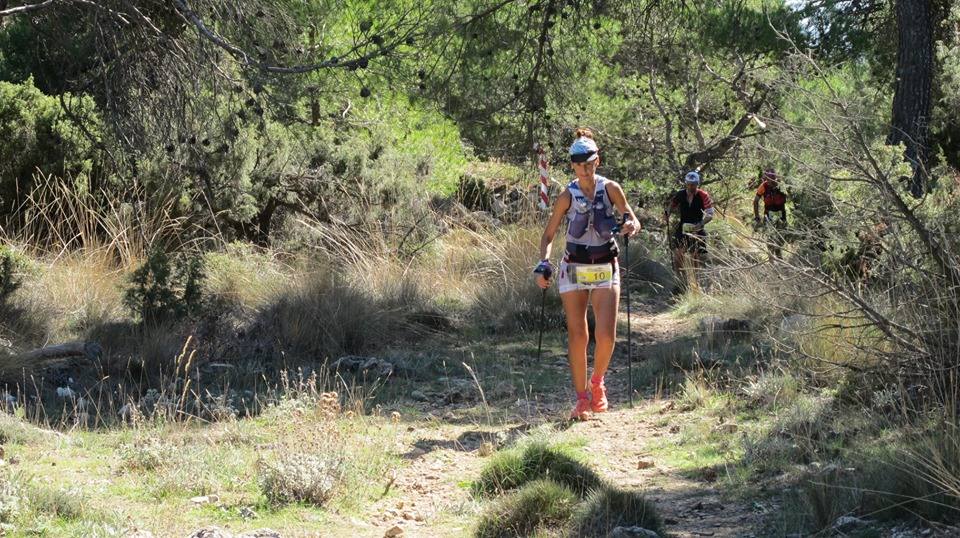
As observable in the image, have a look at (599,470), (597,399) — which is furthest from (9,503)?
(597,399)

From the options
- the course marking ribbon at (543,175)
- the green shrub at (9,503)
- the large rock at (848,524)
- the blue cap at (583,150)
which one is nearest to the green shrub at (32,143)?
the course marking ribbon at (543,175)

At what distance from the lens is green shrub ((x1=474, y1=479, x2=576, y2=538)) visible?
519 cm

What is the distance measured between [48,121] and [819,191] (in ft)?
32.3

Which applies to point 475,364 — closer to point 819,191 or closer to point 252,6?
point 252,6

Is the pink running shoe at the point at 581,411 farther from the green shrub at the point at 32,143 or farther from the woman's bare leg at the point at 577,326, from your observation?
A: the green shrub at the point at 32,143

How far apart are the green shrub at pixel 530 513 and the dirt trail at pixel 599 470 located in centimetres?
19

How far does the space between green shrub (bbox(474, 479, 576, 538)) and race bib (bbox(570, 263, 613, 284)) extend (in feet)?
8.25

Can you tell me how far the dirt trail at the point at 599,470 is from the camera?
5.55 meters

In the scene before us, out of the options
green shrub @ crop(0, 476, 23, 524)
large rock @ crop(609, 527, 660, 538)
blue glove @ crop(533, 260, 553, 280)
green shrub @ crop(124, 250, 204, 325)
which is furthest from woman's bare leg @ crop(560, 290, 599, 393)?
green shrub @ crop(124, 250, 204, 325)

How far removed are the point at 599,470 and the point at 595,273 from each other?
159cm

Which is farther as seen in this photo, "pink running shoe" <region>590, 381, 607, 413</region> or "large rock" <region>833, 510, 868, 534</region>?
"pink running shoe" <region>590, 381, 607, 413</region>

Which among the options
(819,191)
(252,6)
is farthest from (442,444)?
(252,6)

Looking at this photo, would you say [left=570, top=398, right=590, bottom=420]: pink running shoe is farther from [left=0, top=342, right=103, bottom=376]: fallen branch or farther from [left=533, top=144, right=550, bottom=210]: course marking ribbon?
[left=533, top=144, right=550, bottom=210]: course marking ribbon

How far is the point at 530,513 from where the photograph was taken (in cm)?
522
